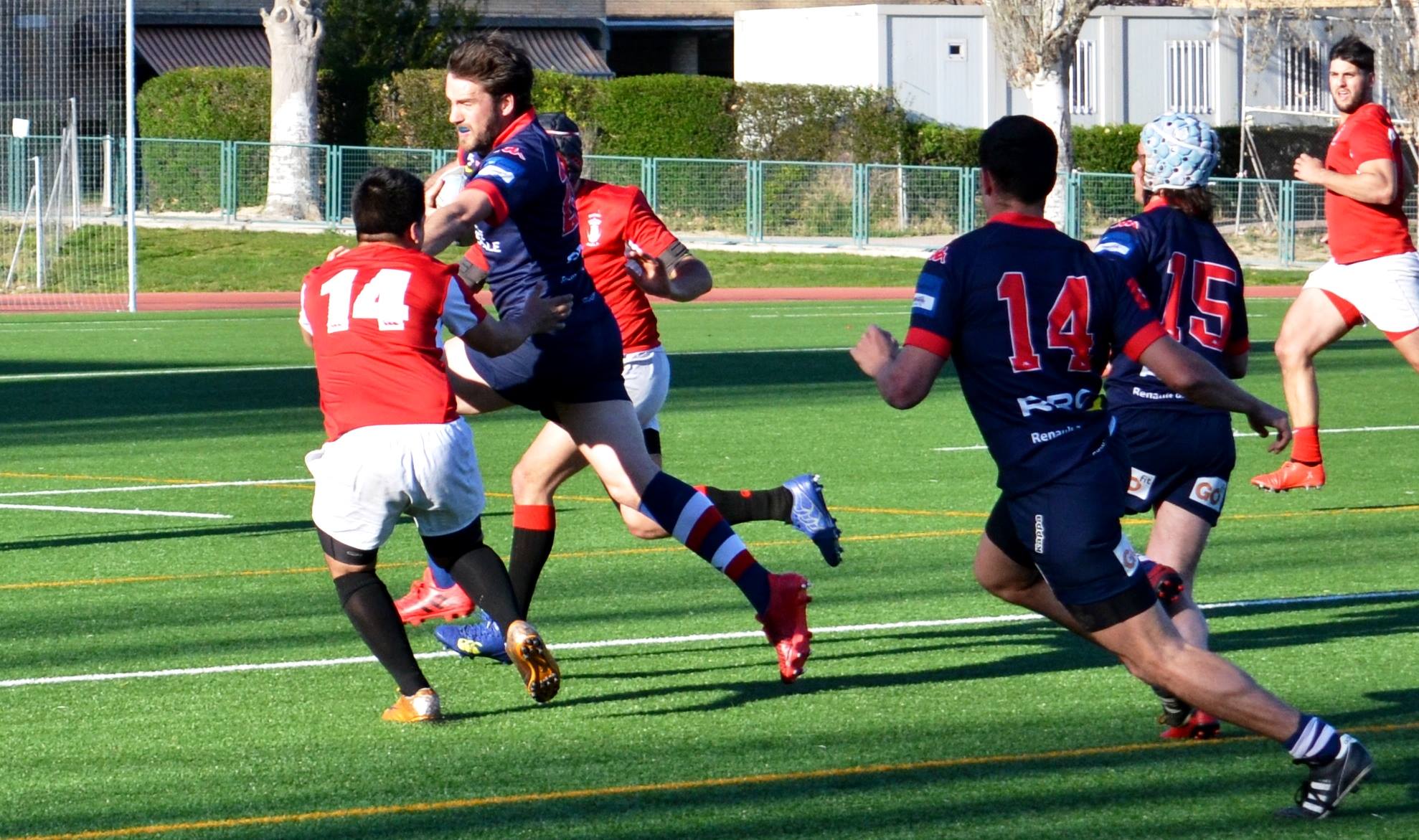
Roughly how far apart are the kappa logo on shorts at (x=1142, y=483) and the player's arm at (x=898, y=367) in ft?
4.05

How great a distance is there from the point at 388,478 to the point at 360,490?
99 mm

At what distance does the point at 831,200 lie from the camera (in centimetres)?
3550

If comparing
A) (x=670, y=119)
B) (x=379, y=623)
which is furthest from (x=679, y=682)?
(x=670, y=119)

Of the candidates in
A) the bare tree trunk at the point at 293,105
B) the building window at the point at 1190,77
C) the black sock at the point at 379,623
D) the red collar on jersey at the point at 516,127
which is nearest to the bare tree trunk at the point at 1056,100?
the building window at the point at 1190,77

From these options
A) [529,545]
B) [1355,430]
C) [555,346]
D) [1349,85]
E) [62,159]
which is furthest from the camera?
[62,159]

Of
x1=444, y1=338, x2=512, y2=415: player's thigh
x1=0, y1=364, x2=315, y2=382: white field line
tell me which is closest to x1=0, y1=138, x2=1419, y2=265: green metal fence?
x1=0, y1=364, x2=315, y2=382: white field line

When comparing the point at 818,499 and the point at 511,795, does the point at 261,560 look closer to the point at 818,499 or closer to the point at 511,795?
the point at 818,499

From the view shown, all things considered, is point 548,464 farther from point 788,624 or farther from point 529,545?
point 788,624

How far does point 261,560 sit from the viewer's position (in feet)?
30.1

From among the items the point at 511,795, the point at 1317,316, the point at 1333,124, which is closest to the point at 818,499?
the point at 511,795

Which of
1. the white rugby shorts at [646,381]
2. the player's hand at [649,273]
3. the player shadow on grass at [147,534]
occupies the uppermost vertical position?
the player's hand at [649,273]

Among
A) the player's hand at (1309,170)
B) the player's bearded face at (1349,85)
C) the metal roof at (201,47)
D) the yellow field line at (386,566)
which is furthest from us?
the metal roof at (201,47)

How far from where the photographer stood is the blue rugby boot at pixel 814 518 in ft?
23.7

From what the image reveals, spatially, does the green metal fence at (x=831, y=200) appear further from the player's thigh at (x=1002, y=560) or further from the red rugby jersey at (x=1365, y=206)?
the player's thigh at (x=1002, y=560)
